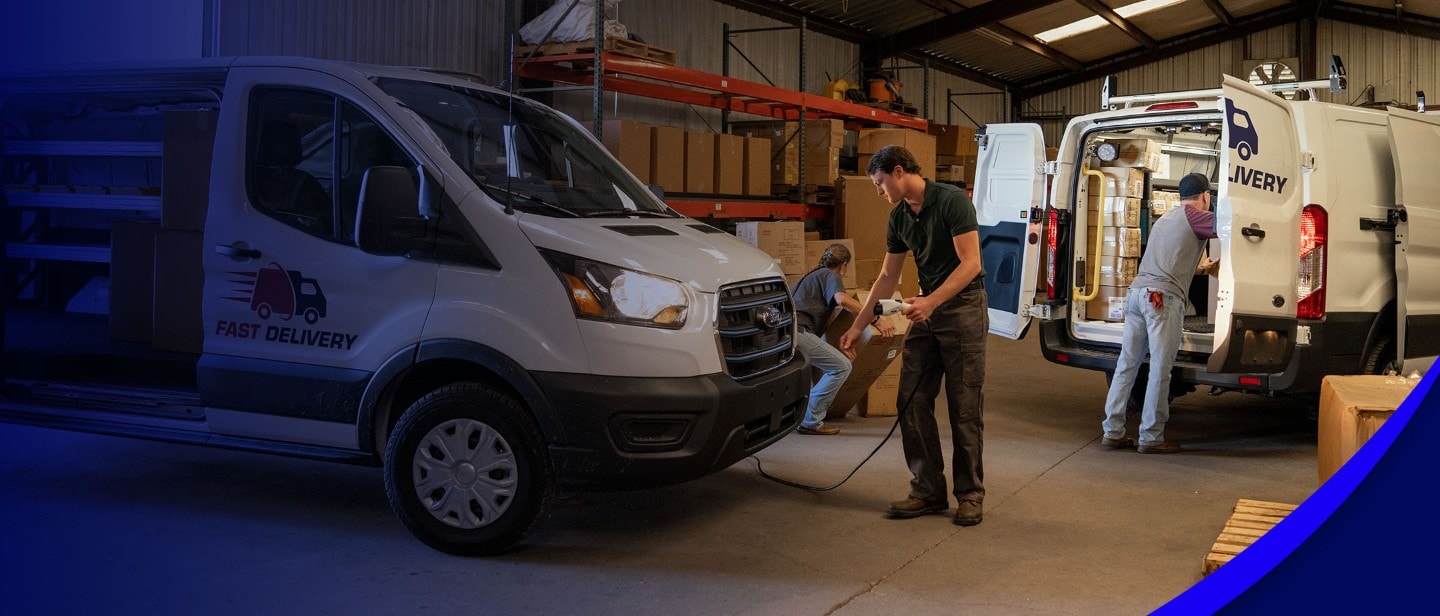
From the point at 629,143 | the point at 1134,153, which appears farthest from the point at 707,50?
the point at 1134,153

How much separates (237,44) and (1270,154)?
7.08m

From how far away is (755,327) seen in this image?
4.70 m

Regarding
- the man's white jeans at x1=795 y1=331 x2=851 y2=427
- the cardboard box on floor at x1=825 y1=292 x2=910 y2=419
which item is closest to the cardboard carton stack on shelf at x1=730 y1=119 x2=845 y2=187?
the cardboard box on floor at x1=825 y1=292 x2=910 y2=419

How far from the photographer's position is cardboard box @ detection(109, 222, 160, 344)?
5.52 m

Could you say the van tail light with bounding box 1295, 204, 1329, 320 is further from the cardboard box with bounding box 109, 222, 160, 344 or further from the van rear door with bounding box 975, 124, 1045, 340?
the cardboard box with bounding box 109, 222, 160, 344

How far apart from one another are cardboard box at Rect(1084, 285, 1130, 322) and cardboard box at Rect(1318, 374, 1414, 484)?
14.4 feet

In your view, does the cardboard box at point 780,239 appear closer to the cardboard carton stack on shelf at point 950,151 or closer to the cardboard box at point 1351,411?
the cardboard box at point 1351,411

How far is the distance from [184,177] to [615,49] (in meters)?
4.24

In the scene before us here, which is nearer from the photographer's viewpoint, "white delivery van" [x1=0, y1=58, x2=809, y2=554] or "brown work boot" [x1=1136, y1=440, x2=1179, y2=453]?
"white delivery van" [x1=0, y1=58, x2=809, y2=554]

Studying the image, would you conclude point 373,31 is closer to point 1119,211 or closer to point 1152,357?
point 1119,211

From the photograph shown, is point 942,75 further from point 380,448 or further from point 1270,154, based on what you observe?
point 380,448

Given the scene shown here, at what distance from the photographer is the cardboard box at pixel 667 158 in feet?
28.8

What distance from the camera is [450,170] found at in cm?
442

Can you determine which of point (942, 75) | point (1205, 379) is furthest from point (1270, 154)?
point (942, 75)
